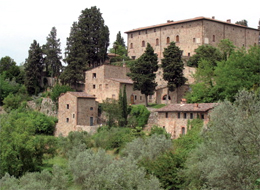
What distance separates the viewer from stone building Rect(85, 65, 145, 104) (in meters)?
42.3

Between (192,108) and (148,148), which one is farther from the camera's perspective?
(192,108)

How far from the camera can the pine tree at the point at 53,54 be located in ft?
172

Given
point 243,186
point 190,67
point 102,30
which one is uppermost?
point 102,30

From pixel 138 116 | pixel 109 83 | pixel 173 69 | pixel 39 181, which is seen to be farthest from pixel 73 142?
pixel 173 69

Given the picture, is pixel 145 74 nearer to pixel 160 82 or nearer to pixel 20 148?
pixel 160 82

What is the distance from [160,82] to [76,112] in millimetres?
11256

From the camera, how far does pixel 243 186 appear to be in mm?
15586

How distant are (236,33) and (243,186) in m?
46.5

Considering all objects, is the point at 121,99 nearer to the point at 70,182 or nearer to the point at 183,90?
the point at 183,90

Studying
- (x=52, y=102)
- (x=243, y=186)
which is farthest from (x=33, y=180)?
(x=52, y=102)

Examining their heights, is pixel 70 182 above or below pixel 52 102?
below

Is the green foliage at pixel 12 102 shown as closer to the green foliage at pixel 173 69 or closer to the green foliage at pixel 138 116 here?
the green foliage at pixel 138 116

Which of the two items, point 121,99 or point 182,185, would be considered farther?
point 121,99

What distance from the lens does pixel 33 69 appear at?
50500 millimetres
